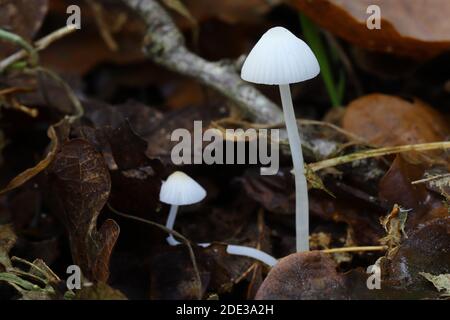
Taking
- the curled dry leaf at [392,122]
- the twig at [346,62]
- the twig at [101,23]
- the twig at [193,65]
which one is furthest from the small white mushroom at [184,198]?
the twig at [101,23]

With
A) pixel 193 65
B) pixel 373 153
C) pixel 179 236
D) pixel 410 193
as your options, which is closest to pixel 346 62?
pixel 193 65

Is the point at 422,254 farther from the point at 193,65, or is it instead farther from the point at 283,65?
the point at 193,65

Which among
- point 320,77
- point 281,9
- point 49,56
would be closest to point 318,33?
point 320,77

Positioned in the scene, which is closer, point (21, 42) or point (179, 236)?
point (179, 236)

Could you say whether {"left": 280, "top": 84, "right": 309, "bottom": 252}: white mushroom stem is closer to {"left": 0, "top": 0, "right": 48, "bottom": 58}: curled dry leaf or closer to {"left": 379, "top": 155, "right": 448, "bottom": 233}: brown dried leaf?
{"left": 379, "top": 155, "right": 448, "bottom": 233}: brown dried leaf

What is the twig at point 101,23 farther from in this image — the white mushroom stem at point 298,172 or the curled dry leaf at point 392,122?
the white mushroom stem at point 298,172
